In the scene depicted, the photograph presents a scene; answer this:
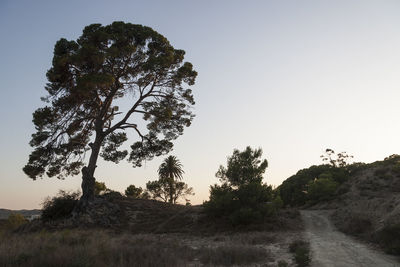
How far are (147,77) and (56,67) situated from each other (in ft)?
24.7

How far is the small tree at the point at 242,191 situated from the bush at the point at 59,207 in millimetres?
12614

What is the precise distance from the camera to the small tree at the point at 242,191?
2266cm

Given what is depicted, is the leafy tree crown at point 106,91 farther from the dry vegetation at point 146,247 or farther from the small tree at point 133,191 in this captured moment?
the small tree at point 133,191

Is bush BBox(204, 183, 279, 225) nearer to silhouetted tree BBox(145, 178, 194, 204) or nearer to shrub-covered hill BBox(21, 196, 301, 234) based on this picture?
shrub-covered hill BBox(21, 196, 301, 234)

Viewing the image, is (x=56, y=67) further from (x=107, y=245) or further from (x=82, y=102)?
(x=107, y=245)

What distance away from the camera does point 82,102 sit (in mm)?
25250

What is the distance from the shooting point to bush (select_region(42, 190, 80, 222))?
2482 cm

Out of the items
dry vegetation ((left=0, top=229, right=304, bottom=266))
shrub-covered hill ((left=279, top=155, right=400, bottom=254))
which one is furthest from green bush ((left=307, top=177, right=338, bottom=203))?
dry vegetation ((left=0, top=229, right=304, bottom=266))

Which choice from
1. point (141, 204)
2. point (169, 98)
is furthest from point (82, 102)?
point (141, 204)

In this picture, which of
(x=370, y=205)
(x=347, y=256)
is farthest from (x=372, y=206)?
(x=347, y=256)

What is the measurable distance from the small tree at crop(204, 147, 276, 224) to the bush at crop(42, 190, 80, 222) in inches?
497

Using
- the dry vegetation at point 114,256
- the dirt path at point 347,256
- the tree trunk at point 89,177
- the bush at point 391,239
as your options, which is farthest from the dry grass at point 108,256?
the tree trunk at point 89,177

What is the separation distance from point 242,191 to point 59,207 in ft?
54.9

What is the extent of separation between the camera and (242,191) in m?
22.9
